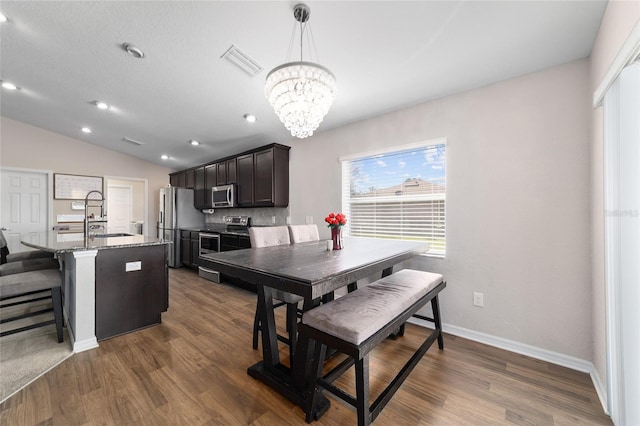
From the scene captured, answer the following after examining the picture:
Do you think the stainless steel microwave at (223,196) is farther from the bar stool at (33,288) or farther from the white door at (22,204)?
the white door at (22,204)

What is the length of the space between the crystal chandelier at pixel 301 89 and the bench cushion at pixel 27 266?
3465 millimetres

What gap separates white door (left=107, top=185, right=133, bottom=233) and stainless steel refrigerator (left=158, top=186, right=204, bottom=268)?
2.09m

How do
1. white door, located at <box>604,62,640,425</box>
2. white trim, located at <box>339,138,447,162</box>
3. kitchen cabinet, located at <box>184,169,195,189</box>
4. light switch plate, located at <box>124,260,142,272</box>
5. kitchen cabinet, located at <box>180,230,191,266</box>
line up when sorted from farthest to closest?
1. kitchen cabinet, located at <box>184,169,195,189</box>
2. kitchen cabinet, located at <box>180,230,191,266</box>
3. white trim, located at <box>339,138,447,162</box>
4. light switch plate, located at <box>124,260,142,272</box>
5. white door, located at <box>604,62,640,425</box>

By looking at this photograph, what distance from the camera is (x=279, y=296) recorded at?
201cm

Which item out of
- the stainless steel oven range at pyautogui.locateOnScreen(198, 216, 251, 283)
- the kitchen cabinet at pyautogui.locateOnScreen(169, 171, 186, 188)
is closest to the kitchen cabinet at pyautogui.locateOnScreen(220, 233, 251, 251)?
the stainless steel oven range at pyautogui.locateOnScreen(198, 216, 251, 283)

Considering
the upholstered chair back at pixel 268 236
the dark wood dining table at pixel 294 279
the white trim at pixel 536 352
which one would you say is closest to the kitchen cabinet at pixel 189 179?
the upholstered chair back at pixel 268 236

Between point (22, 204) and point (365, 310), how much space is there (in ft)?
22.5

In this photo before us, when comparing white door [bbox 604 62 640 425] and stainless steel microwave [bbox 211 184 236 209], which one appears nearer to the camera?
white door [bbox 604 62 640 425]

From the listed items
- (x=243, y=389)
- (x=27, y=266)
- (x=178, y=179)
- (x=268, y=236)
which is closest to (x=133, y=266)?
(x=268, y=236)

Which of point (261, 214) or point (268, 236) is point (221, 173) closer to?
point (261, 214)

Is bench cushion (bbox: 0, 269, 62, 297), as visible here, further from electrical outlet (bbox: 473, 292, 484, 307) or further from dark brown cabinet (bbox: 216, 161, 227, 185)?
electrical outlet (bbox: 473, 292, 484, 307)

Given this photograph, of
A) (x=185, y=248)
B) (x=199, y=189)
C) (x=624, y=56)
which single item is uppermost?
(x=624, y=56)

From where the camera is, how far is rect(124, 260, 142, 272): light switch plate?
2.46 m

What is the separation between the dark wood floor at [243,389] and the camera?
1.44 metres
